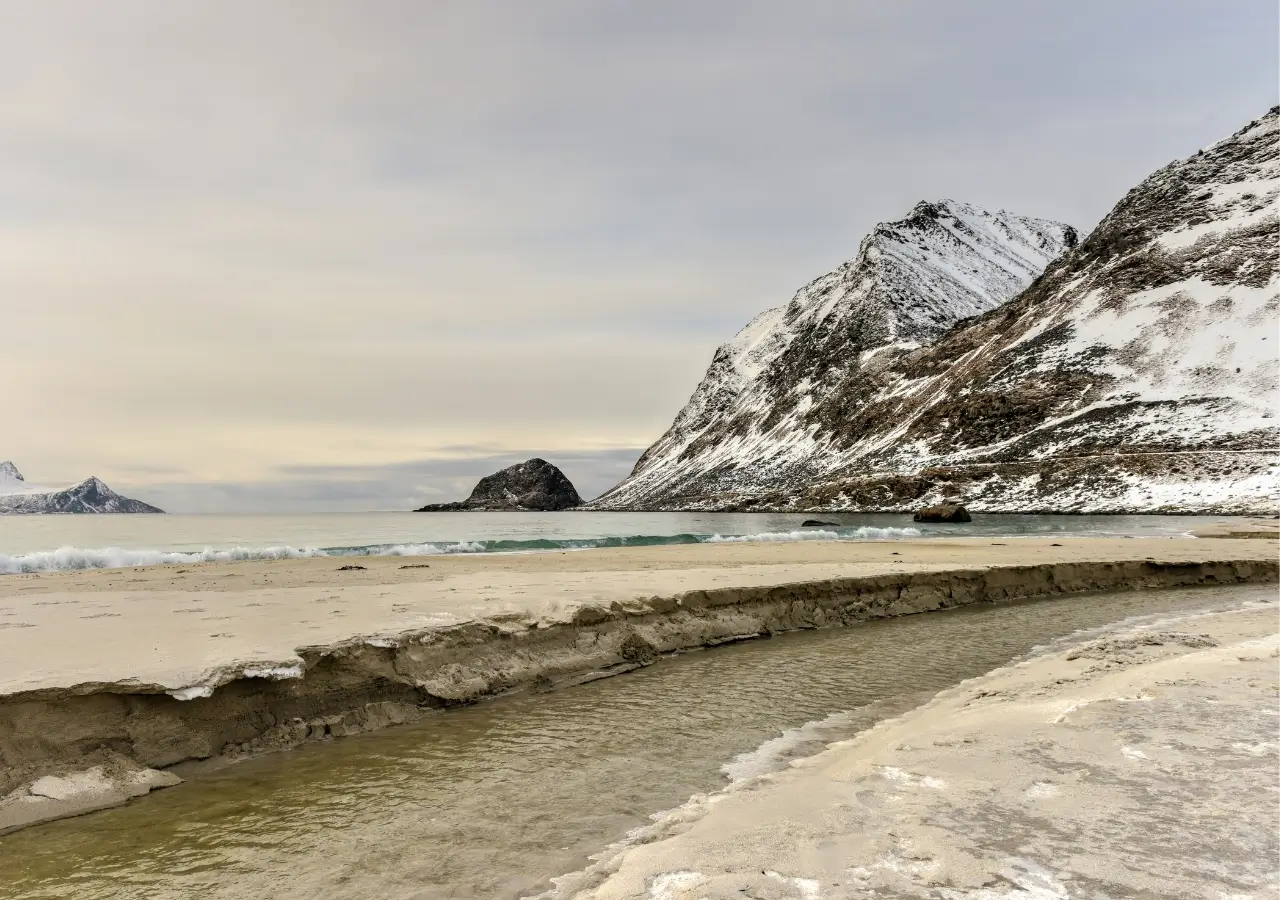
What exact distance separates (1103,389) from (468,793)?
10247 cm

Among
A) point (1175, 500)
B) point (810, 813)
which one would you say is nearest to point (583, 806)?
point (810, 813)

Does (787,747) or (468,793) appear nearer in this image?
(468,793)

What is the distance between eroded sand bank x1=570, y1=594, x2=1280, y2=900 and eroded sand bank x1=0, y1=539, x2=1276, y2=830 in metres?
4.41

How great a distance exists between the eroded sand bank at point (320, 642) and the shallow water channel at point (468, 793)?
439 mm

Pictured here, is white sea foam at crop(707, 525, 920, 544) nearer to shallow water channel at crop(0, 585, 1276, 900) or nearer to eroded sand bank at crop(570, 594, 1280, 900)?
shallow water channel at crop(0, 585, 1276, 900)

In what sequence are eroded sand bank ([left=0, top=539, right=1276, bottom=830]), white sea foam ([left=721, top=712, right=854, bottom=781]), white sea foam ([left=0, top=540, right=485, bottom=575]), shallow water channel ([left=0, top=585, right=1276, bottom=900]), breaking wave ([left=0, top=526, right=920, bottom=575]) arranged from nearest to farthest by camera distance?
shallow water channel ([left=0, top=585, right=1276, bottom=900])
white sea foam ([left=721, top=712, right=854, bottom=781])
eroded sand bank ([left=0, top=539, right=1276, bottom=830])
white sea foam ([left=0, top=540, right=485, bottom=575])
breaking wave ([left=0, top=526, right=920, bottom=575])

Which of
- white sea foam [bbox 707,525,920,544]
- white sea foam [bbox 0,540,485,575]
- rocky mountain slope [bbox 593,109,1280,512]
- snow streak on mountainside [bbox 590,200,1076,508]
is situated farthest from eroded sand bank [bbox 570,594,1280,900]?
snow streak on mountainside [bbox 590,200,1076,508]

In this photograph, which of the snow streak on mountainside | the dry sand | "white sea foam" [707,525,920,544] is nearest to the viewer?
the dry sand

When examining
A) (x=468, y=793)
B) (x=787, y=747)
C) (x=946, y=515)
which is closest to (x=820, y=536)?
(x=946, y=515)

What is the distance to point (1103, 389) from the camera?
8800 centimetres

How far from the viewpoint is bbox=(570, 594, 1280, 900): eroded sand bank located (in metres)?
3.17

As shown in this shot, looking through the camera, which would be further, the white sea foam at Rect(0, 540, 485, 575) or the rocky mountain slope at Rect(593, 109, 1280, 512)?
the rocky mountain slope at Rect(593, 109, 1280, 512)

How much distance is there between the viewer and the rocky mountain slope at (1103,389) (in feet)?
234

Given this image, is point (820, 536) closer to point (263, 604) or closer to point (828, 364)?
point (263, 604)
